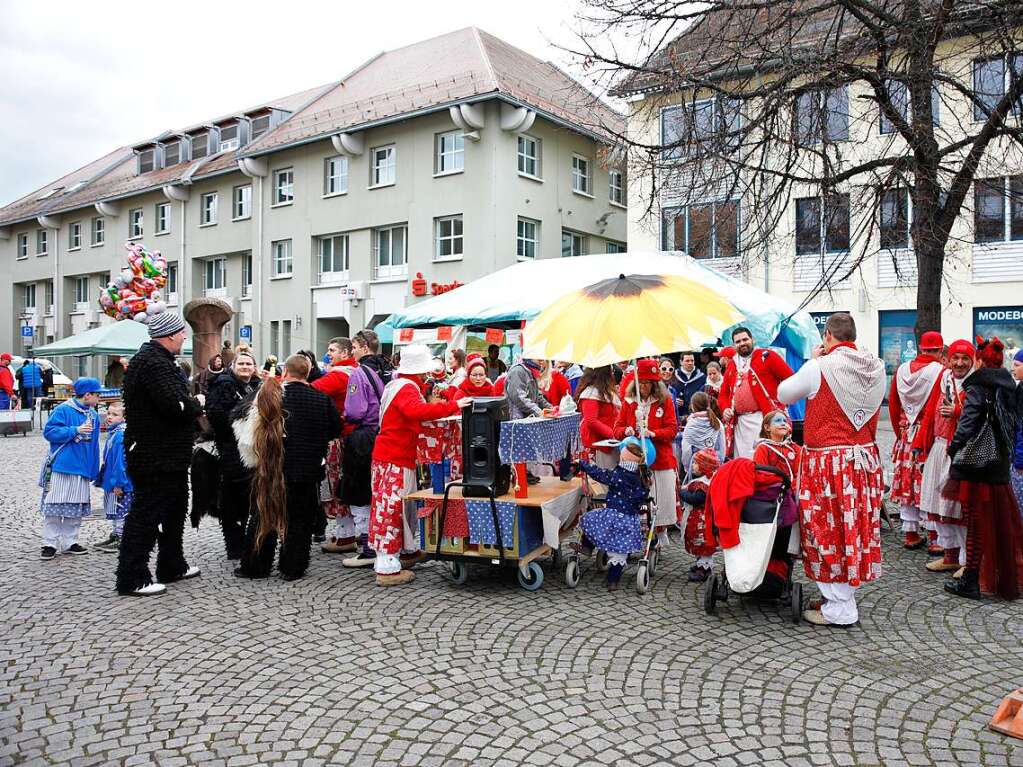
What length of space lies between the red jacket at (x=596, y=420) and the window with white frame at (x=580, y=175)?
2197 cm

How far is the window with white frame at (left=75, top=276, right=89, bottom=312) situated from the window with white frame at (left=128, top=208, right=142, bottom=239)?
5424 millimetres

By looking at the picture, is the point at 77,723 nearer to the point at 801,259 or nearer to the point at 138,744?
the point at 138,744

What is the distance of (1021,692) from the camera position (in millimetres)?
3580

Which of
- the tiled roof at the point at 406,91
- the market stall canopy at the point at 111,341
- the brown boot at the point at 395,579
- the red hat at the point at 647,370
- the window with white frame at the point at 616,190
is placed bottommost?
the brown boot at the point at 395,579

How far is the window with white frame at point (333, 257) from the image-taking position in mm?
28297

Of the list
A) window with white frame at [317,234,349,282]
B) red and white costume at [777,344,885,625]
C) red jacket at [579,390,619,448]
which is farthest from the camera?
window with white frame at [317,234,349,282]

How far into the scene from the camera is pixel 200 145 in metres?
36.1

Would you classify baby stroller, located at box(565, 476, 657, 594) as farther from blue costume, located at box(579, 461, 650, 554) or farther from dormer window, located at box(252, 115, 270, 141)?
dormer window, located at box(252, 115, 270, 141)

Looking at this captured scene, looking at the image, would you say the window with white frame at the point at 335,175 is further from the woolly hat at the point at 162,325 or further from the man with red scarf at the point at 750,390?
the woolly hat at the point at 162,325

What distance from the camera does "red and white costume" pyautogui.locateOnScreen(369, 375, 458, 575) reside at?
236 inches

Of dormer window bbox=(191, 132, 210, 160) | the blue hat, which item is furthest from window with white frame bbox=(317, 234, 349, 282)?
the blue hat

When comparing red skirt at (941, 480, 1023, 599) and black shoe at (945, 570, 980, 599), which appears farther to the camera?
black shoe at (945, 570, 980, 599)

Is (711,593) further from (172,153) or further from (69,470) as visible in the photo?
(172,153)

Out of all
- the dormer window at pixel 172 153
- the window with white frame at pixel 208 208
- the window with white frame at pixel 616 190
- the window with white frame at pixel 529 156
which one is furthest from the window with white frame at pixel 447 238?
the dormer window at pixel 172 153
